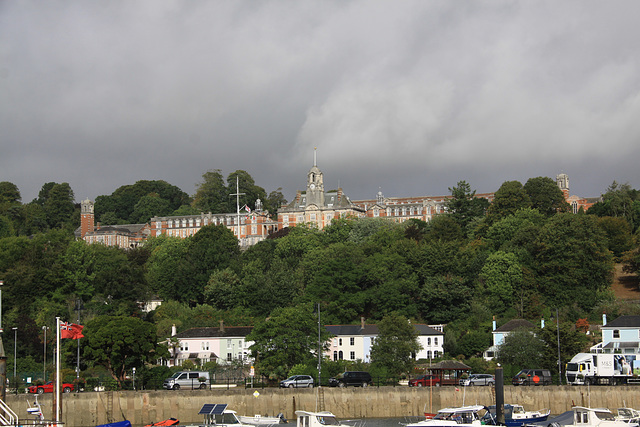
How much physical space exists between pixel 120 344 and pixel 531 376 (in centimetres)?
3061

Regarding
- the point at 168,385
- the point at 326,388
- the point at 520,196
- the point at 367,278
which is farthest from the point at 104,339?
Answer: the point at 520,196

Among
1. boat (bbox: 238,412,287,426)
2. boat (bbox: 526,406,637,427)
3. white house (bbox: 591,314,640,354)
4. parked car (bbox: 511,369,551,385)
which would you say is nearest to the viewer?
boat (bbox: 526,406,637,427)

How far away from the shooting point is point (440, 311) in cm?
8994

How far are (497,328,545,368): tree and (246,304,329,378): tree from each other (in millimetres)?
15753

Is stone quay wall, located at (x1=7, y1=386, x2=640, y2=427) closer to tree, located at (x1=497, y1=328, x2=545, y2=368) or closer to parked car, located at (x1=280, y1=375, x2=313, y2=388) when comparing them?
parked car, located at (x1=280, y1=375, x2=313, y2=388)

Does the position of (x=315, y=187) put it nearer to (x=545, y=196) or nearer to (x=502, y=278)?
(x=545, y=196)

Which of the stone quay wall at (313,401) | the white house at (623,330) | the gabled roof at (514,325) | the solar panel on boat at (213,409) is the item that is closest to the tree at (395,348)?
the stone quay wall at (313,401)

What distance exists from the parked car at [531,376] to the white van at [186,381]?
73.4 ft

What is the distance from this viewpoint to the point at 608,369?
58.8 metres

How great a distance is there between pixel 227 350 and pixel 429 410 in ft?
104

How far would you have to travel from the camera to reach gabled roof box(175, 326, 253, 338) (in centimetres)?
8369

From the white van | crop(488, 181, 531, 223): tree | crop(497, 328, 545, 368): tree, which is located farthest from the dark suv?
crop(488, 181, 531, 223): tree

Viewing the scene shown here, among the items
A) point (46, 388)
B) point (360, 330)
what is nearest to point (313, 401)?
point (46, 388)

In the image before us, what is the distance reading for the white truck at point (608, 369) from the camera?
58.7 meters
